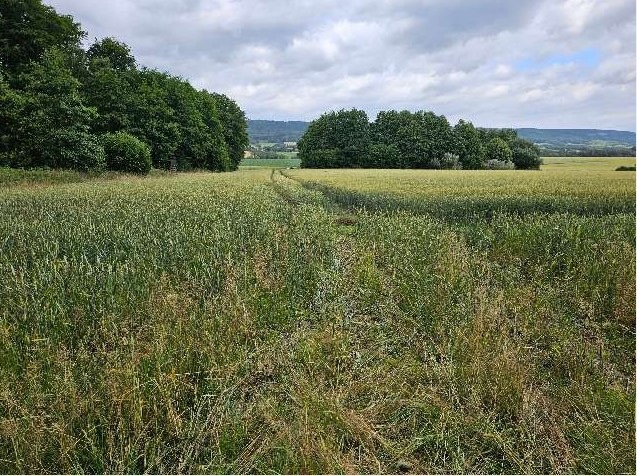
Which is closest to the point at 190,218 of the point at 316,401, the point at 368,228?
the point at 368,228

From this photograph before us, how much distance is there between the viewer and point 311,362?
4.38m

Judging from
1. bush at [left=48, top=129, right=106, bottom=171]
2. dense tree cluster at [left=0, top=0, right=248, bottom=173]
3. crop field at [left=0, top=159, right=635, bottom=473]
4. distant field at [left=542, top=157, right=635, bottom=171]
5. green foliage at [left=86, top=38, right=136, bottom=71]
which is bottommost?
crop field at [left=0, top=159, right=635, bottom=473]

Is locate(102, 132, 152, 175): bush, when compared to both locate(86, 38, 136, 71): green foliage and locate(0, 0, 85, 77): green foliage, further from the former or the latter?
locate(86, 38, 136, 71): green foliage

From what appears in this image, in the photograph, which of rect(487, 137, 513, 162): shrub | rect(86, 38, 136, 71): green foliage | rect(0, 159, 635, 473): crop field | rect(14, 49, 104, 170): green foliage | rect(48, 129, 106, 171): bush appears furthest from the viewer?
rect(487, 137, 513, 162): shrub

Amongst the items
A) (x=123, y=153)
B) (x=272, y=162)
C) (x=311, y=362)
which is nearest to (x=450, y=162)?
(x=272, y=162)

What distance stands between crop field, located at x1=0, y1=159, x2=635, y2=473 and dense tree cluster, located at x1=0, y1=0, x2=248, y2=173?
91.6 ft

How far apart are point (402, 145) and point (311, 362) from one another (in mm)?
87408

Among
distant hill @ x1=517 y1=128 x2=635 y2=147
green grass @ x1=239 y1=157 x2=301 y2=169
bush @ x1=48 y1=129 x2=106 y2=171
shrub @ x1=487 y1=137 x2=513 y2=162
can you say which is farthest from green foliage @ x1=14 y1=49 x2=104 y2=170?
distant hill @ x1=517 y1=128 x2=635 y2=147

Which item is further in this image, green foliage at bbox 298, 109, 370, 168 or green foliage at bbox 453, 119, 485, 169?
green foliage at bbox 298, 109, 370, 168

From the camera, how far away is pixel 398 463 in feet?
11.2

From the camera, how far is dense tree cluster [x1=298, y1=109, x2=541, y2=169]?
86375 millimetres

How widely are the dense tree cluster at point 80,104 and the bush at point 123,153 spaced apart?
0.10 metres

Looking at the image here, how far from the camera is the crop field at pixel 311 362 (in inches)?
135

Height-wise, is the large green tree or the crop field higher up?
the large green tree
